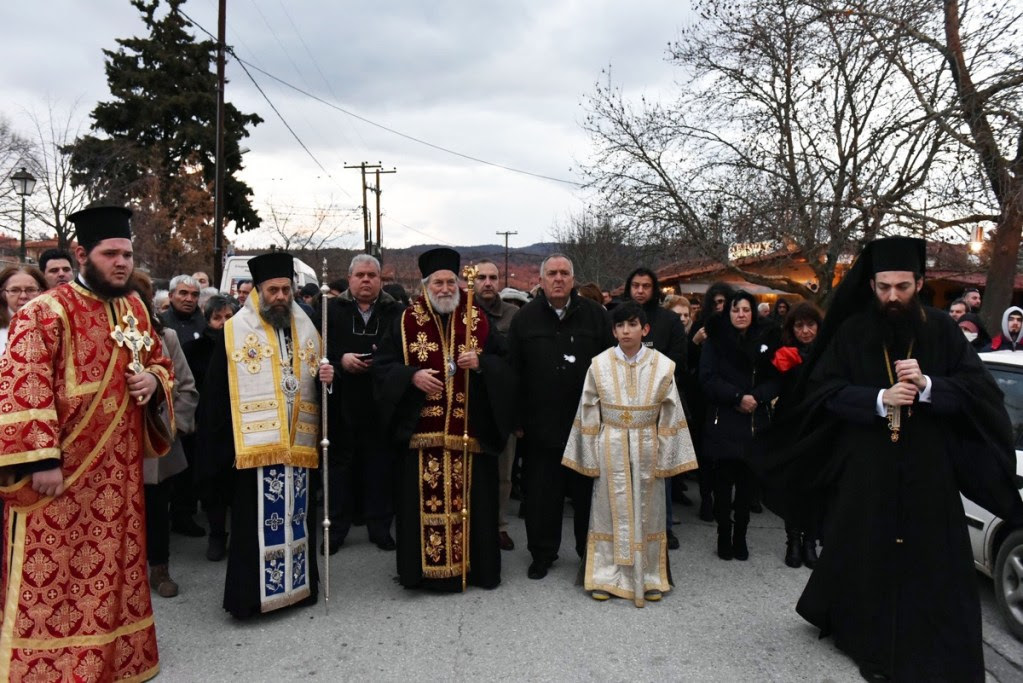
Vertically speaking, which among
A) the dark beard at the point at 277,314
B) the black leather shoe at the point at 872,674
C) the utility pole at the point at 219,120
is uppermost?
the utility pole at the point at 219,120

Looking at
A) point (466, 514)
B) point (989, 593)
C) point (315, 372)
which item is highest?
point (315, 372)

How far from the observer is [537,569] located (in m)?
5.33

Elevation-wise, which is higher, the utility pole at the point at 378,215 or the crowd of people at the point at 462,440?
the utility pole at the point at 378,215

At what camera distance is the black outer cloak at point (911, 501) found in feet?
12.1

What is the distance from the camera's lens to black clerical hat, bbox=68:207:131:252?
360 centimetres

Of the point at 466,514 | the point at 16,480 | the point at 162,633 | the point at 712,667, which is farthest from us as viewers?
the point at 466,514

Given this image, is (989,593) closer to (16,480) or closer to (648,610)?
(648,610)

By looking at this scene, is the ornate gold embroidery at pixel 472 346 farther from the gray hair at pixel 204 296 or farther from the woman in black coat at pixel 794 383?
the gray hair at pixel 204 296

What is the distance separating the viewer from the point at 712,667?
13.0 feet

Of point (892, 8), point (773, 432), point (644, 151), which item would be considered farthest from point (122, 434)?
point (644, 151)

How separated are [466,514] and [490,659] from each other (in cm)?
117

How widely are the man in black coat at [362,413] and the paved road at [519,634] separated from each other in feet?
2.08

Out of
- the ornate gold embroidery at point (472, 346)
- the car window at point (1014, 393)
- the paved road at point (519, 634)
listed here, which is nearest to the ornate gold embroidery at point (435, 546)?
the paved road at point (519, 634)

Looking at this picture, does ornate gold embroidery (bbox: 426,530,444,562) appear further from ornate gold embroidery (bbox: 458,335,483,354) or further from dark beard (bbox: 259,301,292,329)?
dark beard (bbox: 259,301,292,329)
